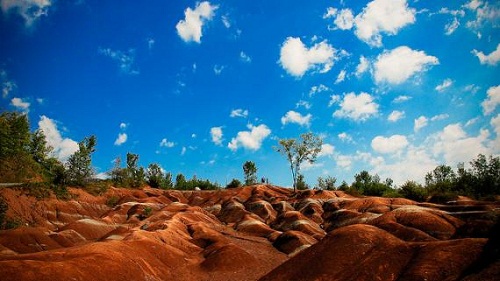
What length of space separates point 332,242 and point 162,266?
17657mm

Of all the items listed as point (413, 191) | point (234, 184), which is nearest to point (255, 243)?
point (413, 191)

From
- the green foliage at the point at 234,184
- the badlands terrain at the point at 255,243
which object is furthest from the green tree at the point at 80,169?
the green foliage at the point at 234,184

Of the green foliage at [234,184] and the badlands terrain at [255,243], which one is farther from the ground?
the green foliage at [234,184]

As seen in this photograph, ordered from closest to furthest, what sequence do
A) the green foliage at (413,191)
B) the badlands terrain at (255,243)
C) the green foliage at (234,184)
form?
the badlands terrain at (255,243), the green foliage at (413,191), the green foliage at (234,184)

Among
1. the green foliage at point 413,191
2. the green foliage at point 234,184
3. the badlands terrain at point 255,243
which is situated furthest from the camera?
the green foliage at point 234,184

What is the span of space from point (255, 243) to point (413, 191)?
43.6 m

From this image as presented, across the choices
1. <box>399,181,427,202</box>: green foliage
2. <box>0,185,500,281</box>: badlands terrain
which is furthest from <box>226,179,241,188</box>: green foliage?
<box>399,181,427,202</box>: green foliage

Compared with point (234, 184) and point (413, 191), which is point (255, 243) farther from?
point (234, 184)

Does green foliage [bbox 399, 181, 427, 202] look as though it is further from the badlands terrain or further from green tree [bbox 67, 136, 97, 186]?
green tree [bbox 67, 136, 97, 186]

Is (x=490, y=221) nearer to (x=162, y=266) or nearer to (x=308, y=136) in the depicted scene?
(x=162, y=266)

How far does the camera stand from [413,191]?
231ft

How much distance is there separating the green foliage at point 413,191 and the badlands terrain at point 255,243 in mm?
15232

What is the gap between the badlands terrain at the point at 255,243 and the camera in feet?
58.3

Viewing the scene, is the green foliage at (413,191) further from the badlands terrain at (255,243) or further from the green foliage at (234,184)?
the green foliage at (234,184)
